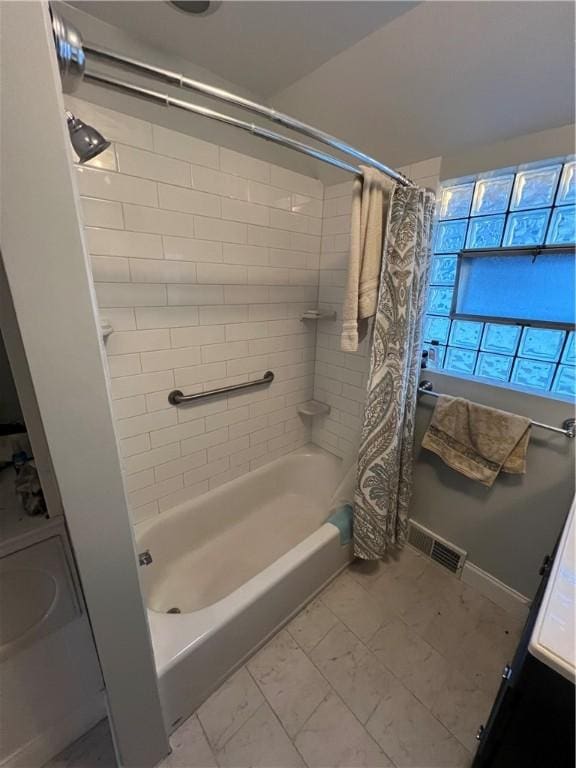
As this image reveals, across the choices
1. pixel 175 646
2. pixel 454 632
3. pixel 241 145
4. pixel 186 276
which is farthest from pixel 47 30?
pixel 454 632

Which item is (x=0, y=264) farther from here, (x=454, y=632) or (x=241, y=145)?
(x=454, y=632)

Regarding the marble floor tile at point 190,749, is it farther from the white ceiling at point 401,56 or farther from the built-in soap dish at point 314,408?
the white ceiling at point 401,56

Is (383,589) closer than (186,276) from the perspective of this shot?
No

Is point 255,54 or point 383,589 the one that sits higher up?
point 255,54

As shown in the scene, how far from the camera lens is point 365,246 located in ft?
4.00

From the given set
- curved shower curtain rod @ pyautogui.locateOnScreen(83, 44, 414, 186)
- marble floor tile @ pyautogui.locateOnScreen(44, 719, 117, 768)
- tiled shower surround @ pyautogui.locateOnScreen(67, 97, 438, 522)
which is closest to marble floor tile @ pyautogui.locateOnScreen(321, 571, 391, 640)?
tiled shower surround @ pyautogui.locateOnScreen(67, 97, 438, 522)

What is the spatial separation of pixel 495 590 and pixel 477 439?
83 cm

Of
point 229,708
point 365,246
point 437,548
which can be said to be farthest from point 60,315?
point 437,548

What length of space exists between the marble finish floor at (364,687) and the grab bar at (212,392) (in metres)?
1.17

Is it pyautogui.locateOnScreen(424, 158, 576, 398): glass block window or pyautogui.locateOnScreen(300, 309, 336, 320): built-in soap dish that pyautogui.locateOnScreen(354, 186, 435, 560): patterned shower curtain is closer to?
pyautogui.locateOnScreen(424, 158, 576, 398): glass block window

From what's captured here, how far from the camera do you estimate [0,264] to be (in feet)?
1.58

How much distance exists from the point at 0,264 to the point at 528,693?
47.7 inches

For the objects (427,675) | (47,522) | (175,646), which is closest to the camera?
(47,522)

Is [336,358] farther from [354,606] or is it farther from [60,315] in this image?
[60,315]
